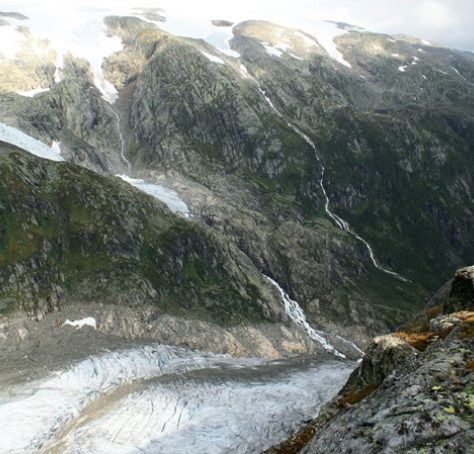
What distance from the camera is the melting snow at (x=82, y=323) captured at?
10131cm

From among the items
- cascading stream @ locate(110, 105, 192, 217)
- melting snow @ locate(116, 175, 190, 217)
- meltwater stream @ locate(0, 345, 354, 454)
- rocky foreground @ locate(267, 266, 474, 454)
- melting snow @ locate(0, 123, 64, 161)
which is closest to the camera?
rocky foreground @ locate(267, 266, 474, 454)

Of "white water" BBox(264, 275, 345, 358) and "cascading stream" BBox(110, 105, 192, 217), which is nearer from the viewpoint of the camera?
"white water" BBox(264, 275, 345, 358)

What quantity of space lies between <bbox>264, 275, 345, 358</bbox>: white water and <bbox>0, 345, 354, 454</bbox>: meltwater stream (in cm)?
3272

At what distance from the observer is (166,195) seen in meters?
179

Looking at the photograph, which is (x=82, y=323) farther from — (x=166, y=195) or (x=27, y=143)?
(x=27, y=143)

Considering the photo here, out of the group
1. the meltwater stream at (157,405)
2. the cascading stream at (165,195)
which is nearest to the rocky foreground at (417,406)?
the meltwater stream at (157,405)

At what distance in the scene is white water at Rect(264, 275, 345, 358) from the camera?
130 metres

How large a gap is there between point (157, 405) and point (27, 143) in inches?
5348

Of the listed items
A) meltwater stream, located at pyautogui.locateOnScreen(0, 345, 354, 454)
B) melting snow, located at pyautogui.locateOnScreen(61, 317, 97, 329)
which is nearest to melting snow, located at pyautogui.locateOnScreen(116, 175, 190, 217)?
melting snow, located at pyautogui.locateOnScreen(61, 317, 97, 329)

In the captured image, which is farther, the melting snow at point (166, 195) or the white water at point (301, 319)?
the melting snow at point (166, 195)

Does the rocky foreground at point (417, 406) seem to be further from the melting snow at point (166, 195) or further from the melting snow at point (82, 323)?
the melting snow at point (166, 195)

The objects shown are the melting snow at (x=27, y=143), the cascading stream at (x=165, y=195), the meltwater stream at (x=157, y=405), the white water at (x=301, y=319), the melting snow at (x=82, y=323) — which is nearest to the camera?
the meltwater stream at (x=157, y=405)

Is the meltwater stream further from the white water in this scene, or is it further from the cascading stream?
the cascading stream

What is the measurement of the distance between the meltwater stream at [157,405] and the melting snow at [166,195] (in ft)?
259
